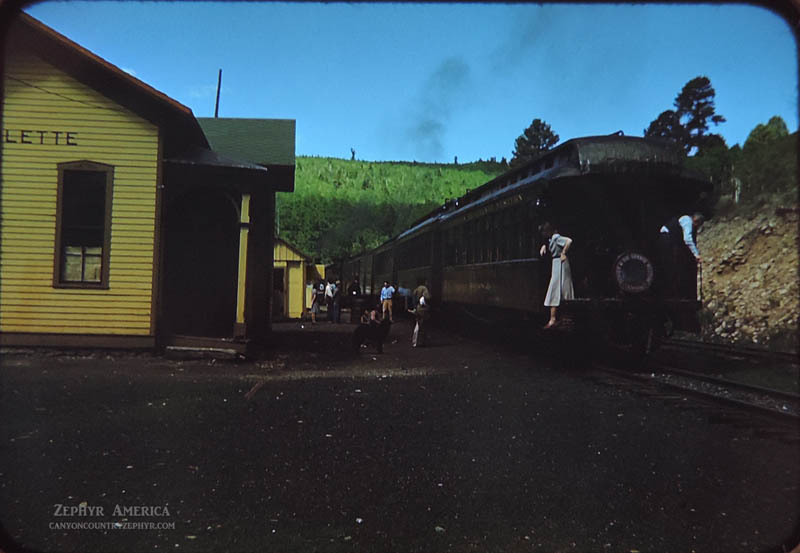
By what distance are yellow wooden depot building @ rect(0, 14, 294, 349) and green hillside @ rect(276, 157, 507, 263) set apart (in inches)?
152

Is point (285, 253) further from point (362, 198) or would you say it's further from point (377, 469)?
point (362, 198)

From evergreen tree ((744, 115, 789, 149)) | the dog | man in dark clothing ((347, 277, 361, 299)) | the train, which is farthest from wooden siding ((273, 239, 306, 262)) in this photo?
evergreen tree ((744, 115, 789, 149))

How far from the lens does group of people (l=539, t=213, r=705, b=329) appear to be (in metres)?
9.61

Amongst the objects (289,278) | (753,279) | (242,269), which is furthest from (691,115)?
(289,278)

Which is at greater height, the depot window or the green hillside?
the green hillside

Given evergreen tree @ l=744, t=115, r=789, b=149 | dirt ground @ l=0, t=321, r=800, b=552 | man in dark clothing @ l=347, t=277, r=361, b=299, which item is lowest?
dirt ground @ l=0, t=321, r=800, b=552

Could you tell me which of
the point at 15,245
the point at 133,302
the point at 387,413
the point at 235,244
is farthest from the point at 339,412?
the point at 235,244

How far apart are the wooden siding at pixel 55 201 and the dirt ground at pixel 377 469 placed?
8.22 ft

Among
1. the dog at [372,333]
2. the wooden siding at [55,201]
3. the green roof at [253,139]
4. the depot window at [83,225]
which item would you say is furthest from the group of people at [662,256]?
the green roof at [253,139]

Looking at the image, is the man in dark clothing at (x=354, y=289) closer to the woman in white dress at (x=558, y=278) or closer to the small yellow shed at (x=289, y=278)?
the small yellow shed at (x=289, y=278)

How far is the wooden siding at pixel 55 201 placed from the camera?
439 inches

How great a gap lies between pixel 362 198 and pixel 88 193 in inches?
2448

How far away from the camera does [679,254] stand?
408 inches

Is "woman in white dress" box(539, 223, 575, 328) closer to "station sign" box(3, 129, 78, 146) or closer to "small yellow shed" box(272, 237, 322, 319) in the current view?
"station sign" box(3, 129, 78, 146)
